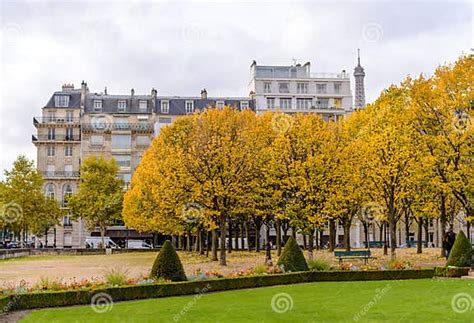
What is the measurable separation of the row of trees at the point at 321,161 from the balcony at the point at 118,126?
47587mm

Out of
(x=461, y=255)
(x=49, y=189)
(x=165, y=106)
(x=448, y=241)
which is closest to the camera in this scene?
(x=461, y=255)

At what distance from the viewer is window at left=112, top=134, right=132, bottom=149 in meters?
92.5

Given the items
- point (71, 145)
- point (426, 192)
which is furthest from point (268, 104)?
point (426, 192)

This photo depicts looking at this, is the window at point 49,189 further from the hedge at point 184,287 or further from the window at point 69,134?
the hedge at point 184,287

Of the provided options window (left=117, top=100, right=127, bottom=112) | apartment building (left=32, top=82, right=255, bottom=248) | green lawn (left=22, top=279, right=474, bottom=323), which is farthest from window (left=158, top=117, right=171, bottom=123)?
green lawn (left=22, top=279, right=474, bottom=323)

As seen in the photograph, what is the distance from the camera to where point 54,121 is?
9188cm

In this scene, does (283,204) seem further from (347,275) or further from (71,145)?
(71,145)

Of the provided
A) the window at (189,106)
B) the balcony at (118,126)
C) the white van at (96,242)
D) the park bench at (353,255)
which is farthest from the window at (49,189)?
the park bench at (353,255)

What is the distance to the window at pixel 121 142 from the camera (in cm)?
9250

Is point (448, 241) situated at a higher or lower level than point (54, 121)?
lower

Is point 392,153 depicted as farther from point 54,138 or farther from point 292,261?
point 54,138

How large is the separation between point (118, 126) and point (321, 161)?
56478mm

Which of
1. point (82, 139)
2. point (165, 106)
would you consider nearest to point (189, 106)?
point (165, 106)

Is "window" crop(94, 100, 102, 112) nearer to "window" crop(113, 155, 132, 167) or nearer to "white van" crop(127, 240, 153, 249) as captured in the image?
"window" crop(113, 155, 132, 167)
